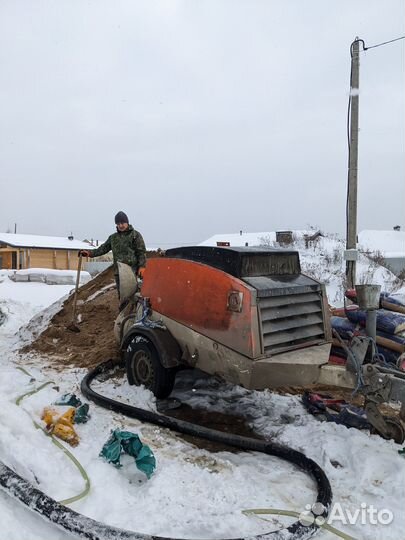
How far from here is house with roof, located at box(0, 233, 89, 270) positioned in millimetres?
33375

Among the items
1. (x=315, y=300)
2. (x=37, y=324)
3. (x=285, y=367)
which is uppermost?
(x=315, y=300)

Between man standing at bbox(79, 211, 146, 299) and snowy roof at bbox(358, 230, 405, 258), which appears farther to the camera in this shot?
snowy roof at bbox(358, 230, 405, 258)

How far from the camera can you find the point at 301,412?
3994 millimetres

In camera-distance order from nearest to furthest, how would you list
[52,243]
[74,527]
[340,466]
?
[74,527] < [340,466] < [52,243]

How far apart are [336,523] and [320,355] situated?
1.32 meters

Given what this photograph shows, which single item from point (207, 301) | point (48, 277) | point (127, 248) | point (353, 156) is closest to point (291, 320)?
point (207, 301)

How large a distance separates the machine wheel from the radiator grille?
1.15m

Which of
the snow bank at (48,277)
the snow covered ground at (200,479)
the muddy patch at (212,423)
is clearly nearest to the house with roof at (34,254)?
the snow bank at (48,277)

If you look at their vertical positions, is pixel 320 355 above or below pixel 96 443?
above

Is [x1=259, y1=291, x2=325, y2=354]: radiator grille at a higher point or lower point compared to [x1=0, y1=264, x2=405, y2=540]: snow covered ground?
higher

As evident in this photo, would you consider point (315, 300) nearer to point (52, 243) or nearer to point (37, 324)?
point (37, 324)

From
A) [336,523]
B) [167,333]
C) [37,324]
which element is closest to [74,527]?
[336,523]

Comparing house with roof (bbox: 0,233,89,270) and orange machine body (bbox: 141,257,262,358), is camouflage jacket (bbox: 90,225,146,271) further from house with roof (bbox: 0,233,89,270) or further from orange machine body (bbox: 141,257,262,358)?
house with roof (bbox: 0,233,89,270)

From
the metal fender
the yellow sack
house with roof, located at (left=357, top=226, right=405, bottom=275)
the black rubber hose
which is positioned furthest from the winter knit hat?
house with roof, located at (left=357, top=226, right=405, bottom=275)
